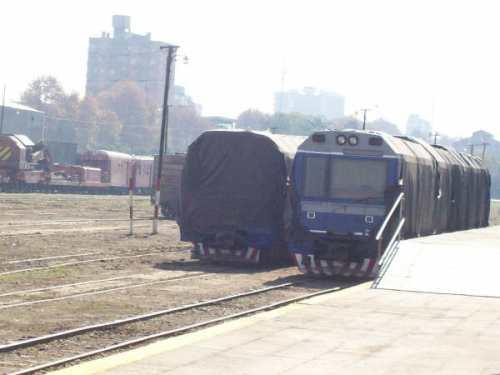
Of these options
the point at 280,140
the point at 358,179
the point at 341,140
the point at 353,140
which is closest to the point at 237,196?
the point at 280,140

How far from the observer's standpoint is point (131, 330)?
13.7 m

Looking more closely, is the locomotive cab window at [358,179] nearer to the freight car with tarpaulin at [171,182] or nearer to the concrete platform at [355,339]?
the concrete platform at [355,339]

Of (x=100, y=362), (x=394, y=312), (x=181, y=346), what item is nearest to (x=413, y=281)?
(x=394, y=312)

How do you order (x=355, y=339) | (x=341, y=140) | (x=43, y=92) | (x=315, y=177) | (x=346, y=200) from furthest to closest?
(x=43, y=92) → (x=315, y=177) → (x=341, y=140) → (x=346, y=200) → (x=355, y=339)

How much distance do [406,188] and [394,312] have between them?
7.16 metres

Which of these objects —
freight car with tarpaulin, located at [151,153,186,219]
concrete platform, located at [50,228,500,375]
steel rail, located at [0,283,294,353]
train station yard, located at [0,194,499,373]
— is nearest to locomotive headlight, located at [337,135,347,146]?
train station yard, located at [0,194,499,373]

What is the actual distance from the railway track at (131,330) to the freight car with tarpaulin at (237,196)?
4.64 meters

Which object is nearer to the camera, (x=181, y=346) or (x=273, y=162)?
(x=181, y=346)

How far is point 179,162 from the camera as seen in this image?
4425 cm

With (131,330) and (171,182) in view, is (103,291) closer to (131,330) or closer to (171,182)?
(131,330)

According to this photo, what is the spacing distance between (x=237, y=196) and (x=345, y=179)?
330cm

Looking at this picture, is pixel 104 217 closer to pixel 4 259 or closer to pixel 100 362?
pixel 4 259

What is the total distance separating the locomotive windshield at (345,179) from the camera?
2095 cm

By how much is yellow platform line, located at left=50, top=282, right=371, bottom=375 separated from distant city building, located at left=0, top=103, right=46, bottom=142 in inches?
4571
